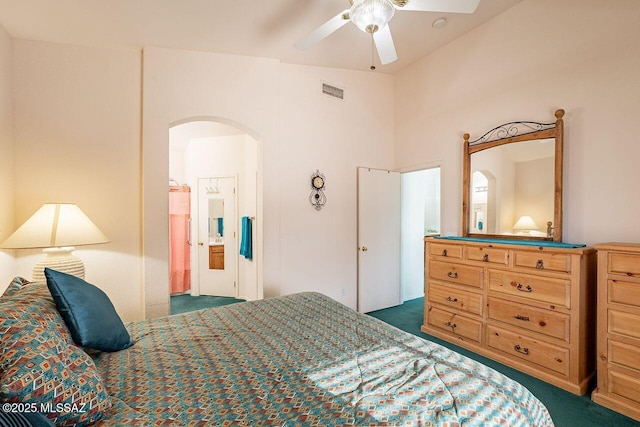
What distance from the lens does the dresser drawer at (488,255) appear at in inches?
104

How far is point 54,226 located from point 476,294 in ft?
12.0

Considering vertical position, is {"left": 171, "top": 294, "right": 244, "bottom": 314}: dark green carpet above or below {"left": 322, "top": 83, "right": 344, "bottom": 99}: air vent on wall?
below

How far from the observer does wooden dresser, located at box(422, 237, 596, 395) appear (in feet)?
7.37

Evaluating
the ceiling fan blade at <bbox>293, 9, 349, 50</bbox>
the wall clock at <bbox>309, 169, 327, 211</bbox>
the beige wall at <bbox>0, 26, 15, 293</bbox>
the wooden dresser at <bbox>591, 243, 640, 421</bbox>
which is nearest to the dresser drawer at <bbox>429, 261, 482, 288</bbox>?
the wooden dresser at <bbox>591, 243, 640, 421</bbox>

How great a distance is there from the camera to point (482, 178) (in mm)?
3256

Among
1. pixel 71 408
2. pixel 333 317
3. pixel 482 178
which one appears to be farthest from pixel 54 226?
pixel 482 178

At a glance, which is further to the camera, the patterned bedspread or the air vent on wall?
the air vent on wall

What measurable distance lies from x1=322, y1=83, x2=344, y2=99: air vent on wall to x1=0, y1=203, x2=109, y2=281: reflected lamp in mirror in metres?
2.97

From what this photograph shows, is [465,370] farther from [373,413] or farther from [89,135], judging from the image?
[89,135]

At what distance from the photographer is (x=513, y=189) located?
117 inches

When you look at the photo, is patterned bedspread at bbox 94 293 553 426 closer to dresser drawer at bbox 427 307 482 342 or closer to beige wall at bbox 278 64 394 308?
dresser drawer at bbox 427 307 482 342

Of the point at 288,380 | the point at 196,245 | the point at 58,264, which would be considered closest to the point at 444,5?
the point at 288,380

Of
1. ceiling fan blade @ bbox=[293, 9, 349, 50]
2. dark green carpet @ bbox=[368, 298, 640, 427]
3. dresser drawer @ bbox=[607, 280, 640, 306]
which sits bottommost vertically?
dark green carpet @ bbox=[368, 298, 640, 427]

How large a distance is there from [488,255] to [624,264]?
0.90 meters
